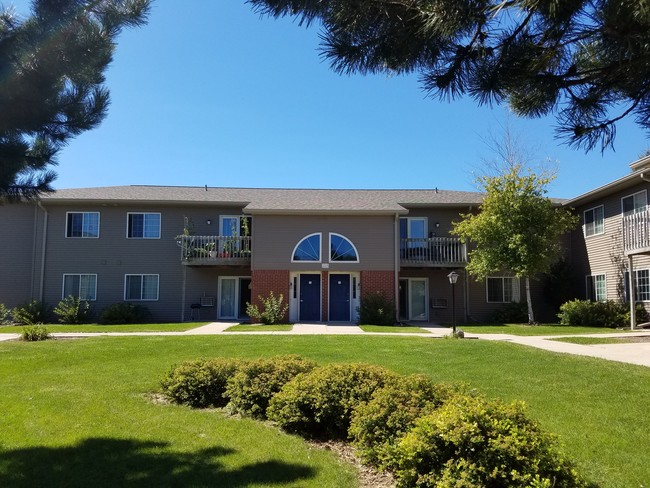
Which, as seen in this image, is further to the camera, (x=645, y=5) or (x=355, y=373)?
(x=355, y=373)

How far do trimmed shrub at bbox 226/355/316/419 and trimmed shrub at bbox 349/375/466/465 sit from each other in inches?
57.3

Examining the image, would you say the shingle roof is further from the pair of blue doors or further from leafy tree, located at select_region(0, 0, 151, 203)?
leafy tree, located at select_region(0, 0, 151, 203)

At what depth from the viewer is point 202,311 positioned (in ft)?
76.2

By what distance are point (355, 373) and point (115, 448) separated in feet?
8.30

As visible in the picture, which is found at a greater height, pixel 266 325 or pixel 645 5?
pixel 645 5

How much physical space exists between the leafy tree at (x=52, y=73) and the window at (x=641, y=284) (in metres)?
19.8

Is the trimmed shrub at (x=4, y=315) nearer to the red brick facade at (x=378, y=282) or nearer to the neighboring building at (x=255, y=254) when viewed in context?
the neighboring building at (x=255, y=254)

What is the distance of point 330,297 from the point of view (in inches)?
863

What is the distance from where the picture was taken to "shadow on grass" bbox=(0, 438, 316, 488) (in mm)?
4152

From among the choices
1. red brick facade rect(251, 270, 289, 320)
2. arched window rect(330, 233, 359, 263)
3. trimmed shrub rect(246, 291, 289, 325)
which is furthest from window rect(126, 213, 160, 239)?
arched window rect(330, 233, 359, 263)

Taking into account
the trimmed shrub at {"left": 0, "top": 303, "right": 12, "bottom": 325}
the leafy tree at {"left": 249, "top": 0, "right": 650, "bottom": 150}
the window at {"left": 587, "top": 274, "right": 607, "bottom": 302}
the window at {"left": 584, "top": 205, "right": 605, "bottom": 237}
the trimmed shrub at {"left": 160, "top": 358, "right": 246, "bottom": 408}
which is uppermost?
the window at {"left": 584, "top": 205, "right": 605, "bottom": 237}

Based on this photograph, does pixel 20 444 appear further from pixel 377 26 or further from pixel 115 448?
pixel 377 26

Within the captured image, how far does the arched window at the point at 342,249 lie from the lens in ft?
70.9

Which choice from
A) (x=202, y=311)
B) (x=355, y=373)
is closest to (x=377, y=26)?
(x=355, y=373)
